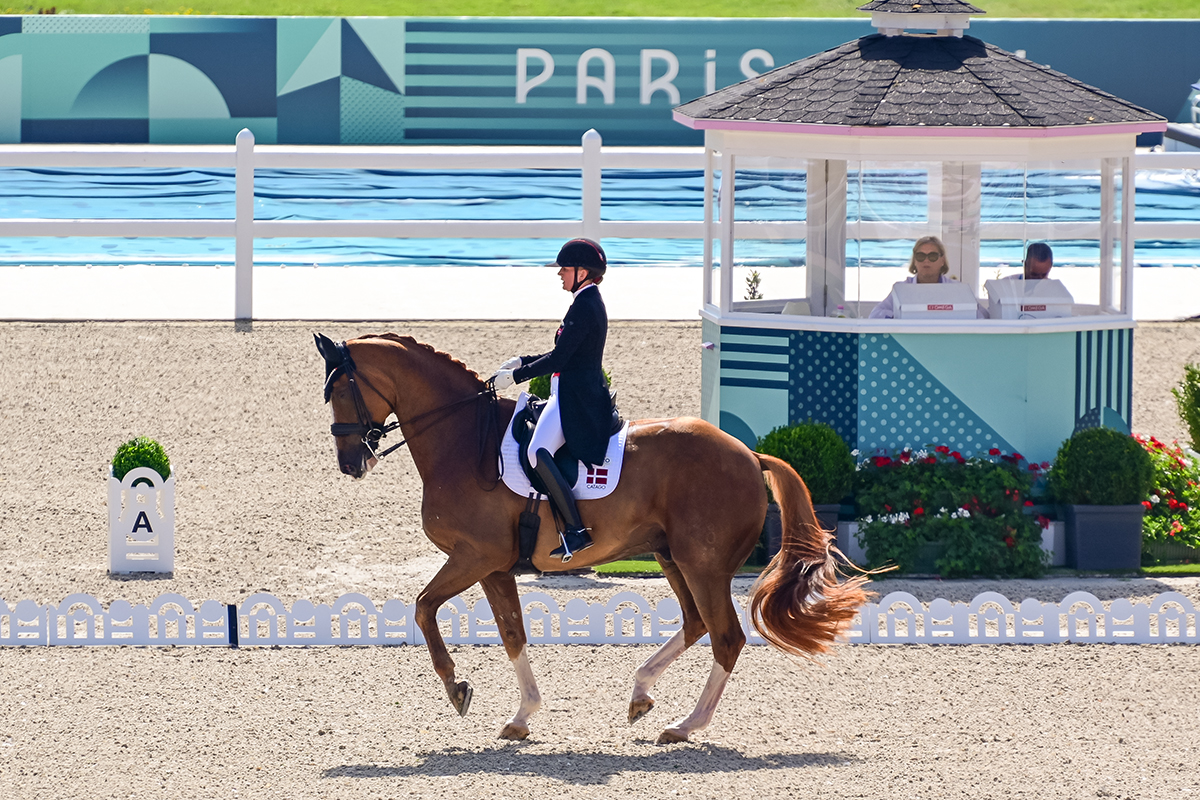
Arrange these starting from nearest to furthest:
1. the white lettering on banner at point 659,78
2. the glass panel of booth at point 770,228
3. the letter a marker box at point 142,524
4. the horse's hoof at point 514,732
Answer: the horse's hoof at point 514,732 → the letter a marker box at point 142,524 → the glass panel of booth at point 770,228 → the white lettering on banner at point 659,78

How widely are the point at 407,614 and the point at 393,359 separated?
5.96ft

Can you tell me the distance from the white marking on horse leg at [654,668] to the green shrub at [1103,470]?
373 centimetres

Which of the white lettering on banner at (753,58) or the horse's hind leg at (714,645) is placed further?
the white lettering on banner at (753,58)

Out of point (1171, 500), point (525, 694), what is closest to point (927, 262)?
point (1171, 500)

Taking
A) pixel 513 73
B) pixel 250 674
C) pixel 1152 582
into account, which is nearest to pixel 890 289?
pixel 1152 582

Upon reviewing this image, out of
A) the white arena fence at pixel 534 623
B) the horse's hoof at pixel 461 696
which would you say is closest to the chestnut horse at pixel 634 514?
the horse's hoof at pixel 461 696

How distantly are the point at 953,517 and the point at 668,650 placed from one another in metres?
3.30

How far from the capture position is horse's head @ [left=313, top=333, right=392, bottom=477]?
6.76 m

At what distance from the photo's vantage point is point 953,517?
9.61 m

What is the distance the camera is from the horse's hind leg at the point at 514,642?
6707mm

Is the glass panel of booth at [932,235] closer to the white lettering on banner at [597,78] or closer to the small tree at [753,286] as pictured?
the small tree at [753,286]

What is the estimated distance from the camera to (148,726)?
22.3ft

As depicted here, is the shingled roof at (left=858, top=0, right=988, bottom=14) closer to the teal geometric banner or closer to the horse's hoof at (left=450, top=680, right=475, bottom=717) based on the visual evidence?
the horse's hoof at (left=450, top=680, right=475, bottom=717)

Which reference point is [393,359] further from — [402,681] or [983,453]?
[983,453]
